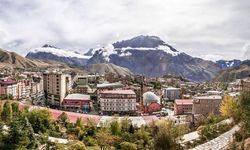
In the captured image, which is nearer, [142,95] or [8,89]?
[8,89]

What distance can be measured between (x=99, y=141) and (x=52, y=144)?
3.35 metres

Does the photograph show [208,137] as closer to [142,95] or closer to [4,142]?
[4,142]

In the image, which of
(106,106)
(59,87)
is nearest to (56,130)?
(106,106)

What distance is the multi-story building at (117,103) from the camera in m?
52.2

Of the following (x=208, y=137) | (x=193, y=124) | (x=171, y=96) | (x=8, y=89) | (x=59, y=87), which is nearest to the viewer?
(x=208, y=137)

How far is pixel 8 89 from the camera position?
5228 cm

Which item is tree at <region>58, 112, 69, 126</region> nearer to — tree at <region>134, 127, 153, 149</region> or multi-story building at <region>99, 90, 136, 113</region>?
tree at <region>134, 127, 153, 149</region>

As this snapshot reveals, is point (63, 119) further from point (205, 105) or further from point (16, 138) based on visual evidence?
point (205, 105)

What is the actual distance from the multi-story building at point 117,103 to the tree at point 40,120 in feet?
64.1

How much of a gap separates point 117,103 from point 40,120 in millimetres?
21290

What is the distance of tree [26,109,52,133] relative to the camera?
31.7m

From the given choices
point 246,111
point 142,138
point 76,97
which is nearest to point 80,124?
point 142,138

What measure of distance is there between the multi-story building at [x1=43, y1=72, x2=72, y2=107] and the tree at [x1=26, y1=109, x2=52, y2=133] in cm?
2293

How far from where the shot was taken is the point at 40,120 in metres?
31.9
